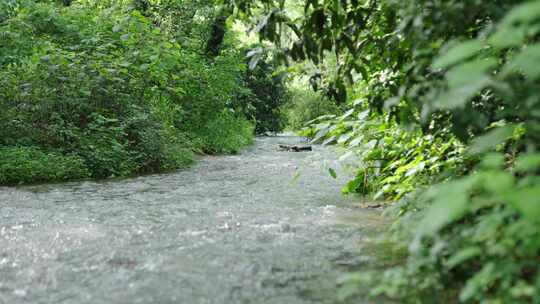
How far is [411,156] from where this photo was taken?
191 inches

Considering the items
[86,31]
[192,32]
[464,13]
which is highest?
[192,32]

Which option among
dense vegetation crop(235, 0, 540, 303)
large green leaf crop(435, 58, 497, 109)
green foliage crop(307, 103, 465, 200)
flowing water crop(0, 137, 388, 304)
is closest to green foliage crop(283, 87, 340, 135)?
flowing water crop(0, 137, 388, 304)

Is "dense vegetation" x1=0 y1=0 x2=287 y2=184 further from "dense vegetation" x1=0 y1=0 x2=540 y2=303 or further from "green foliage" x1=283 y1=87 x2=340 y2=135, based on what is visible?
"green foliage" x1=283 y1=87 x2=340 y2=135

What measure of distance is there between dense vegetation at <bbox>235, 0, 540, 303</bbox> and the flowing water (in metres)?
0.56

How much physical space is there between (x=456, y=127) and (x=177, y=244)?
2.26m

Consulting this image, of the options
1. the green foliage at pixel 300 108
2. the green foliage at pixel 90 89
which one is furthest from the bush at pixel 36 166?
the green foliage at pixel 300 108

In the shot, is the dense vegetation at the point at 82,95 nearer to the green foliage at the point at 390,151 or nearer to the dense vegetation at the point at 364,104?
the dense vegetation at the point at 364,104

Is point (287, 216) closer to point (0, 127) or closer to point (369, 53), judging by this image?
point (369, 53)

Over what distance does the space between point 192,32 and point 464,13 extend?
50.8 ft

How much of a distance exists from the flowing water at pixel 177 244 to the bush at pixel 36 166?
58cm

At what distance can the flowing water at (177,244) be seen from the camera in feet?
9.39

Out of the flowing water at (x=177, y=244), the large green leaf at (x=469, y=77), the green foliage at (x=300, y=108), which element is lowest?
the flowing water at (x=177, y=244)

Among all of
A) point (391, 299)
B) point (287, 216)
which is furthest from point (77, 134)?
point (391, 299)

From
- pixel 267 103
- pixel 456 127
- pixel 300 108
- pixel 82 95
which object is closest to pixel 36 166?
pixel 82 95
